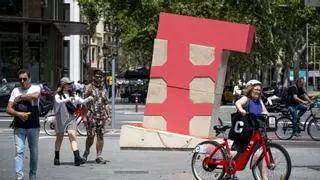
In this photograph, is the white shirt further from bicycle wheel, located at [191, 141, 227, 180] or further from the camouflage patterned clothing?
the camouflage patterned clothing

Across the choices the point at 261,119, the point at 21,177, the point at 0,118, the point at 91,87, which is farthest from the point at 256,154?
the point at 0,118

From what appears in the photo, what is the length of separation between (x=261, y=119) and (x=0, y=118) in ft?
73.5

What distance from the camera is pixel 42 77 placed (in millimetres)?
48719

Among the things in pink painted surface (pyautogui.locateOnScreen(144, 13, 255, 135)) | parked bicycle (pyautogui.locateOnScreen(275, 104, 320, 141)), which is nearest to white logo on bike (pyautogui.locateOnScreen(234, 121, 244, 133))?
pink painted surface (pyautogui.locateOnScreen(144, 13, 255, 135))

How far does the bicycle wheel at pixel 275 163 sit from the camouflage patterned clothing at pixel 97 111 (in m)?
4.17

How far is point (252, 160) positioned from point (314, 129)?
10.0 metres

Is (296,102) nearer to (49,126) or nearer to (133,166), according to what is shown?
(49,126)

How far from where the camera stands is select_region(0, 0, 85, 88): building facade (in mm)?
46219

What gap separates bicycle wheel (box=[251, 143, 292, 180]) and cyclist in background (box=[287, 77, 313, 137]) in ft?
32.1

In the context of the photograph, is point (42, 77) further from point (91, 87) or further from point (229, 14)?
point (91, 87)

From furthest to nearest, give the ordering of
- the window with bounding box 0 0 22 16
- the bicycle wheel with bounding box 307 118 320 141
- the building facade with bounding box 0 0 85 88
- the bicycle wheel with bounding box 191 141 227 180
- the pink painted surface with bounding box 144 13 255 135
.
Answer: the window with bounding box 0 0 22 16, the building facade with bounding box 0 0 85 88, the bicycle wheel with bounding box 307 118 320 141, the pink painted surface with bounding box 144 13 255 135, the bicycle wheel with bounding box 191 141 227 180

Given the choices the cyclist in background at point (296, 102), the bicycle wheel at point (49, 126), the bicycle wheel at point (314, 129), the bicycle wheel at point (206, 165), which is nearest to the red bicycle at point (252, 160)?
the bicycle wheel at point (206, 165)

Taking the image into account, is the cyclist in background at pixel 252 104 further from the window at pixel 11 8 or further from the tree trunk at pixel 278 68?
the tree trunk at pixel 278 68

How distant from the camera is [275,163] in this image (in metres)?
10.5
